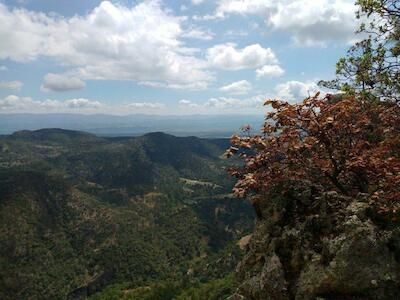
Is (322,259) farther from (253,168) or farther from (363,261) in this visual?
(253,168)

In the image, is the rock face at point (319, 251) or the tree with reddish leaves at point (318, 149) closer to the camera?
the rock face at point (319, 251)

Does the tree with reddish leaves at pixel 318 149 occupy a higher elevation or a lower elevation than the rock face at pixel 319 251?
higher

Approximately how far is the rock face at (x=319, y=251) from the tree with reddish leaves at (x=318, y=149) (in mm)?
871

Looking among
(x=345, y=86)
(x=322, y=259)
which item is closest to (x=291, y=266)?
(x=322, y=259)

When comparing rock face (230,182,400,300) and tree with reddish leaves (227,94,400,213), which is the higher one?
tree with reddish leaves (227,94,400,213)

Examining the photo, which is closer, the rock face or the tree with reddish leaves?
the rock face

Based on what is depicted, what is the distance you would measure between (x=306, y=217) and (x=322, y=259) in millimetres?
1669

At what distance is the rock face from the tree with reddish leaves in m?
0.87

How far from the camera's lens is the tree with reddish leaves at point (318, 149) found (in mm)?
13828

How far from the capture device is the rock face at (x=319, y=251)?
11641mm

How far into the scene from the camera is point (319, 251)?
42.3 feet

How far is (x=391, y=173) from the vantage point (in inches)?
495

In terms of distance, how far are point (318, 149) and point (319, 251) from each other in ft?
13.1

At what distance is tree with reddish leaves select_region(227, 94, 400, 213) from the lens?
1383 cm
